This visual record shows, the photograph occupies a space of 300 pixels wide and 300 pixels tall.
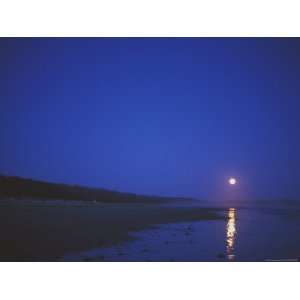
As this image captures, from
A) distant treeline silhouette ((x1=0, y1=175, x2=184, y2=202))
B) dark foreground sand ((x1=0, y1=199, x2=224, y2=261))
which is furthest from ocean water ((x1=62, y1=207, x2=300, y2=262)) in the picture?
distant treeline silhouette ((x1=0, y1=175, x2=184, y2=202))

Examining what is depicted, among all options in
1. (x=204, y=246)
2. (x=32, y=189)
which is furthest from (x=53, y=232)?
(x=32, y=189)

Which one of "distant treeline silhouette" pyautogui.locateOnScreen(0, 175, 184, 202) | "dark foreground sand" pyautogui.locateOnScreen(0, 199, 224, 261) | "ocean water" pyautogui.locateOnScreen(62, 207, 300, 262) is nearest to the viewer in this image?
"dark foreground sand" pyautogui.locateOnScreen(0, 199, 224, 261)

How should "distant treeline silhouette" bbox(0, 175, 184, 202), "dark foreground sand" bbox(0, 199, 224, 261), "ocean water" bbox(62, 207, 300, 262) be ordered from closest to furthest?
"dark foreground sand" bbox(0, 199, 224, 261)
"ocean water" bbox(62, 207, 300, 262)
"distant treeline silhouette" bbox(0, 175, 184, 202)

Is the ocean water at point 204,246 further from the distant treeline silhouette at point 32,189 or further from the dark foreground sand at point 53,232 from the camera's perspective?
the distant treeline silhouette at point 32,189

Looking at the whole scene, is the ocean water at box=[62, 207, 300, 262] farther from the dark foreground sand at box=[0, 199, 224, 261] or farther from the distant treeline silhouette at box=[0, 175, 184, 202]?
the distant treeline silhouette at box=[0, 175, 184, 202]

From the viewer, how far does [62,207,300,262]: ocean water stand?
7143mm

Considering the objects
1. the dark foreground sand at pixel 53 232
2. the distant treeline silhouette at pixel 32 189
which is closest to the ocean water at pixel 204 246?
the dark foreground sand at pixel 53 232

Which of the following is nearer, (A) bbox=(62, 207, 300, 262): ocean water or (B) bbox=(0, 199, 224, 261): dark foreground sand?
(B) bbox=(0, 199, 224, 261): dark foreground sand

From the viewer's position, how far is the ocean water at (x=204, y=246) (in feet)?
23.4

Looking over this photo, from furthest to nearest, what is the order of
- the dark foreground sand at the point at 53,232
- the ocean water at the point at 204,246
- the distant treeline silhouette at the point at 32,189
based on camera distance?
the distant treeline silhouette at the point at 32,189 → the ocean water at the point at 204,246 → the dark foreground sand at the point at 53,232

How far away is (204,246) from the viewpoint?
8117 mm
